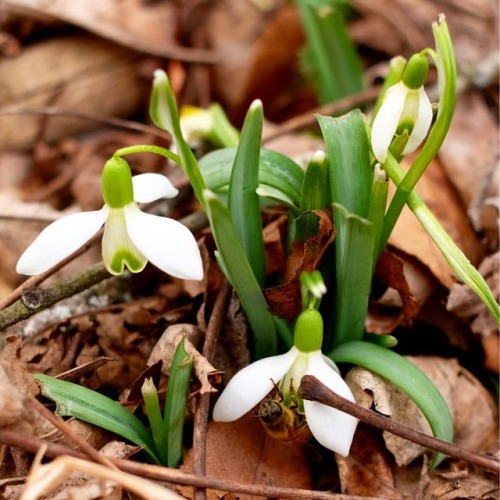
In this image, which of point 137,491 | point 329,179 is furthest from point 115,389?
point 329,179

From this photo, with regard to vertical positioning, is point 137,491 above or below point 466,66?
below

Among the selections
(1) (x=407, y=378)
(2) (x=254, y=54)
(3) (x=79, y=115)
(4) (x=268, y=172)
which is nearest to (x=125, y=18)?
(2) (x=254, y=54)

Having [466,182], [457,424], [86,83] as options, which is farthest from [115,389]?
[86,83]

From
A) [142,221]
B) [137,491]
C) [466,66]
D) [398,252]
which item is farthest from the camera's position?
[466,66]

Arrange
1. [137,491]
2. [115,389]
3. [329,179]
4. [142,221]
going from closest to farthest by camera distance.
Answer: [137,491]
[142,221]
[329,179]
[115,389]

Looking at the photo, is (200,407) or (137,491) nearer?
(137,491)

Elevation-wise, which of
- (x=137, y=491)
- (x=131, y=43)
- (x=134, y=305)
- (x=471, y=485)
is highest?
(x=131, y=43)

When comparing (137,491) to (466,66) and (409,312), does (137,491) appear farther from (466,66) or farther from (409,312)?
(466,66)
